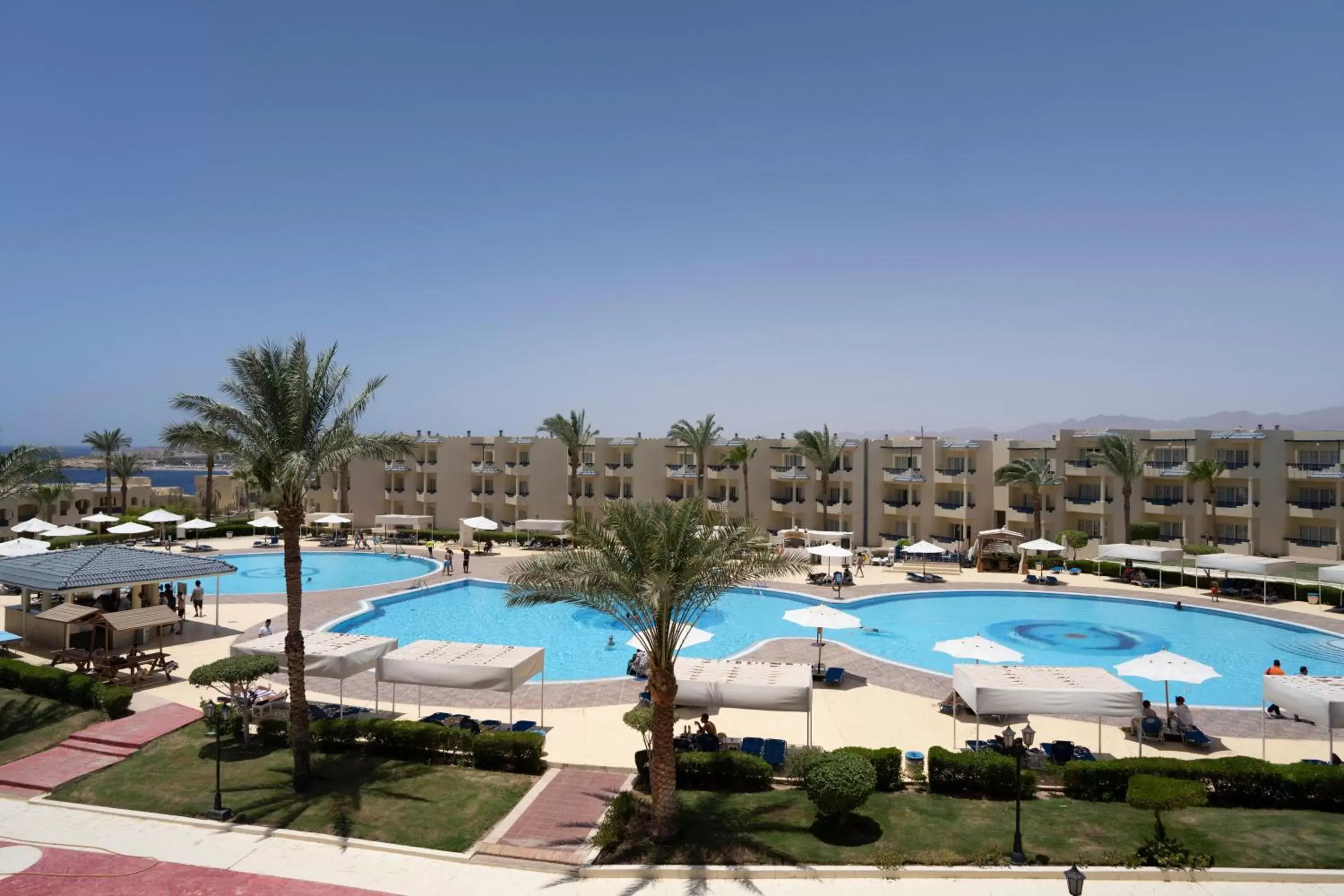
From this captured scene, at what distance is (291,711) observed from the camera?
49.8 ft

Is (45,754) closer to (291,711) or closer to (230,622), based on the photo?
(291,711)

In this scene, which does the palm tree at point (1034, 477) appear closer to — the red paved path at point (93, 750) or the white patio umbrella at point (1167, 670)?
the white patio umbrella at point (1167, 670)

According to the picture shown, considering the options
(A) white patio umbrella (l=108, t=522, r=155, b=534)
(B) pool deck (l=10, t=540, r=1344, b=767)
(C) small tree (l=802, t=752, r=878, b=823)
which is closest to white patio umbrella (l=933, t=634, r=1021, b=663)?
(B) pool deck (l=10, t=540, r=1344, b=767)

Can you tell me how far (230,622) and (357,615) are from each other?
4.45 meters

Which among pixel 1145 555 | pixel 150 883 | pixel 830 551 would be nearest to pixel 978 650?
pixel 830 551

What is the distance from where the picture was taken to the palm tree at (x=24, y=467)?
27.2m

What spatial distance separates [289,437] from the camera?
1583 cm

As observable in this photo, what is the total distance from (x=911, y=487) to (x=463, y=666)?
135 feet

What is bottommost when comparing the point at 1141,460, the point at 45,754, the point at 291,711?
the point at 45,754

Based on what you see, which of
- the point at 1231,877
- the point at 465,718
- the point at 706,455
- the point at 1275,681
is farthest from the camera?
the point at 706,455

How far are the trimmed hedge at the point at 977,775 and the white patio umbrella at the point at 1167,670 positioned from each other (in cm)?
396

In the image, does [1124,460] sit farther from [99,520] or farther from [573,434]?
[99,520]

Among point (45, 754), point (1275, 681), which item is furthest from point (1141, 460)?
point (45, 754)

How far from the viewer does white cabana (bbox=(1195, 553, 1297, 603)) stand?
3306 cm
